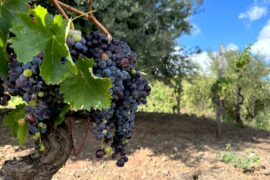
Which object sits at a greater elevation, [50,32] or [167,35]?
[167,35]

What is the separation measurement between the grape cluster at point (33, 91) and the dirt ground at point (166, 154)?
15.0 ft

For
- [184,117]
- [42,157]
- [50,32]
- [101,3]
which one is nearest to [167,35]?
[101,3]

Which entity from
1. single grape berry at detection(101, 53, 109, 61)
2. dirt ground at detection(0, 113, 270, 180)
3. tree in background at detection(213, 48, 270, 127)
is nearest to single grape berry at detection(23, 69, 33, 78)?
single grape berry at detection(101, 53, 109, 61)

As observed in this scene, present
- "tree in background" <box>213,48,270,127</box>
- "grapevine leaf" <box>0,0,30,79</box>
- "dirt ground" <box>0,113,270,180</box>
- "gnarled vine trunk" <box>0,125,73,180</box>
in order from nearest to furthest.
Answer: "grapevine leaf" <box>0,0,30,79</box>, "gnarled vine trunk" <box>0,125,73,180</box>, "dirt ground" <box>0,113,270,180</box>, "tree in background" <box>213,48,270,127</box>

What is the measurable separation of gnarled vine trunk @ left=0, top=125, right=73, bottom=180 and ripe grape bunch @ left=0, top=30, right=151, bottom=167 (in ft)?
0.51

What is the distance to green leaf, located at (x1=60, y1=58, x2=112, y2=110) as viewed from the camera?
1.58 meters

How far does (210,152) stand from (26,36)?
22.3ft

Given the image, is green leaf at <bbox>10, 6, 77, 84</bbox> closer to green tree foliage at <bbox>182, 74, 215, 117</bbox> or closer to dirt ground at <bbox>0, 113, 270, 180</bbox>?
dirt ground at <bbox>0, 113, 270, 180</bbox>

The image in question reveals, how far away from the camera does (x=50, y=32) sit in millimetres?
1508

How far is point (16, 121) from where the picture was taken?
6.46ft

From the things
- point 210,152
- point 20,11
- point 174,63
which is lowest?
point 210,152

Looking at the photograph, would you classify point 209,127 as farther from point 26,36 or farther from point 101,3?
point 26,36

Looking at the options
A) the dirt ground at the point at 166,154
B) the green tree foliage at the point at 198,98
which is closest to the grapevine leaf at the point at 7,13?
the dirt ground at the point at 166,154

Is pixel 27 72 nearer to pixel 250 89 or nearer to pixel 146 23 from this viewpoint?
pixel 146 23
